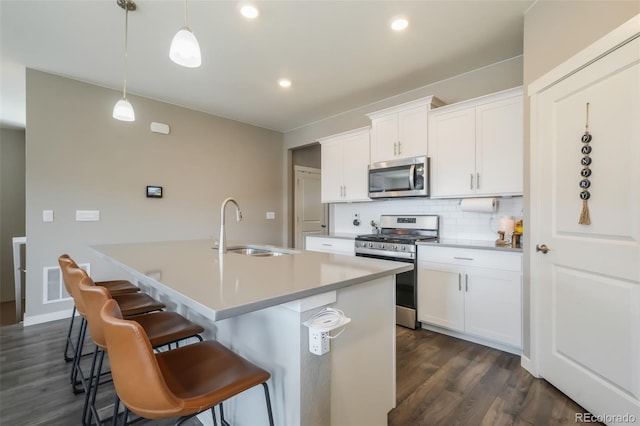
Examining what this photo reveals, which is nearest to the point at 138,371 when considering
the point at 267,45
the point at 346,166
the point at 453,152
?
the point at 267,45

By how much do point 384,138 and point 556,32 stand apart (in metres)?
1.81

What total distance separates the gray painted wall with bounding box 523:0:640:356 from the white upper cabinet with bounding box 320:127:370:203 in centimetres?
188

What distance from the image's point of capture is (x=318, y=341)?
1.06 m

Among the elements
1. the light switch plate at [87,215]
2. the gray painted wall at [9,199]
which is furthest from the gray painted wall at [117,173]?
the gray painted wall at [9,199]

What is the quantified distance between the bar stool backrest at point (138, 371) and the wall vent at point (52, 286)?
131 inches

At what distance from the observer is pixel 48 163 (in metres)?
3.23

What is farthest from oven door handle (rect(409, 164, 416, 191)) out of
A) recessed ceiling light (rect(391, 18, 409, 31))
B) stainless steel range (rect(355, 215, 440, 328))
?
recessed ceiling light (rect(391, 18, 409, 31))

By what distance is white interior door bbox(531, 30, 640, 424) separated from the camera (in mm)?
1517

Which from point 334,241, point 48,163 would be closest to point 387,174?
point 334,241

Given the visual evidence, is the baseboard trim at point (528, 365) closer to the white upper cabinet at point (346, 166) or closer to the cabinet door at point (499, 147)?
the cabinet door at point (499, 147)

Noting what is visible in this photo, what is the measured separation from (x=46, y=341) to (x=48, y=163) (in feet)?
6.14

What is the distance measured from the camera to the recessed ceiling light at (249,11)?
2172mm

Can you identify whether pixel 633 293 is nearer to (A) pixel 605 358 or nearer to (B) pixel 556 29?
(A) pixel 605 358

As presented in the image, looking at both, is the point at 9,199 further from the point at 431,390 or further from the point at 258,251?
the point at 431,390
